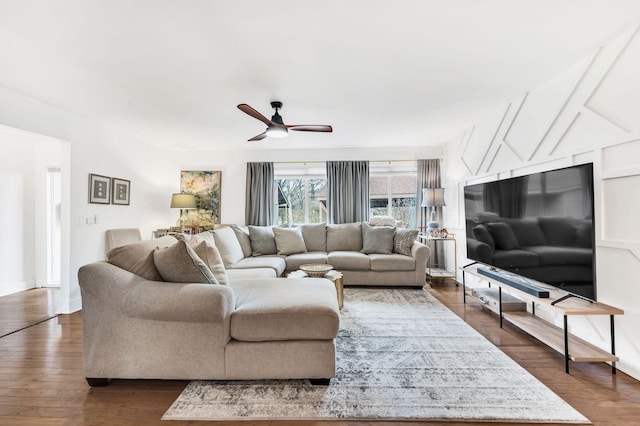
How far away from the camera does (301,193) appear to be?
18.0ft

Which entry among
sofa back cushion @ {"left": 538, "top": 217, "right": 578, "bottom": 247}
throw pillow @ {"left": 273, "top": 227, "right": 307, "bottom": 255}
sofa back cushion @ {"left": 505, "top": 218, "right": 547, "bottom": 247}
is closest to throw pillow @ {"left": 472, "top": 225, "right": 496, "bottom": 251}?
sofa back cushion @ {"left": 505, "top": 218, "right": 547, "bottom": 247}

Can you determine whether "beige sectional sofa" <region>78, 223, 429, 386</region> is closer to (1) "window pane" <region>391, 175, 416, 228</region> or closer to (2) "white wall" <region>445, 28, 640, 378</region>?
(2) "white wall" <region>445, 28, 640, 378</region>

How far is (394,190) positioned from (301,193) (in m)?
1.80

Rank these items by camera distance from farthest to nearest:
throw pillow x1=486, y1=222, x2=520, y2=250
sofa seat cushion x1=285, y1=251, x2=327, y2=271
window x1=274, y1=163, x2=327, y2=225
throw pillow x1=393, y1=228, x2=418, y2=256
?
window x1=274, y1=163, x2=327, y2=225, throw pillow x1=393, y1=228, x2=418, y2=256, sofa seat cushion x1=285, y1=251, x2=327, y2=271, throw pillow x1=486, y1=222, x2=520, y2=250

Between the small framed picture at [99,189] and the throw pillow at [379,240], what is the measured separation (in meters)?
3.79

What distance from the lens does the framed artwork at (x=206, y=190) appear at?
535 centimetres

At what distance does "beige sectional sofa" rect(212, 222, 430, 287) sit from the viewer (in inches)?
155

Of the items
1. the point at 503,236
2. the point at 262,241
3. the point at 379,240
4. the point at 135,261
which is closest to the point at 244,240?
the point at 262,241

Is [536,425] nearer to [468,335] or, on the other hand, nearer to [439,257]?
[468,335]

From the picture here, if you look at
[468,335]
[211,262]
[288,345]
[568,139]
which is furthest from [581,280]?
[211,262]

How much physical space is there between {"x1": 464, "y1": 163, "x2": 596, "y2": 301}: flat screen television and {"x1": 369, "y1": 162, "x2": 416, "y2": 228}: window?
210 centimetres

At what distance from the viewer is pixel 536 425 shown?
1.49 meters

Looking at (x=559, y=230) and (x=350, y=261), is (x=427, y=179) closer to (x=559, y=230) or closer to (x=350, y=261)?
(x=350, y=261)

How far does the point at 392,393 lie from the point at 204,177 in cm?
486
